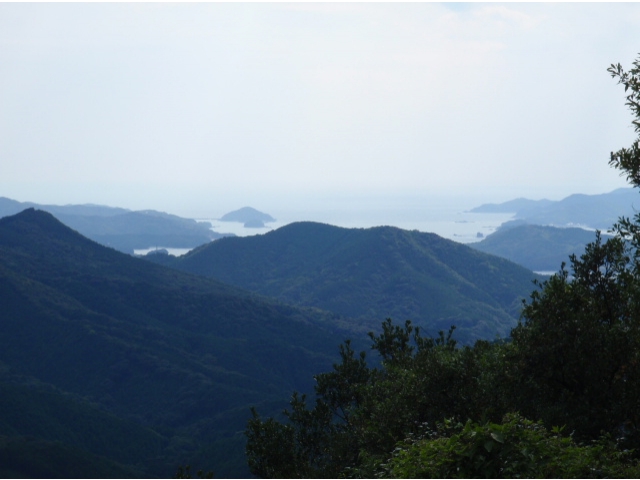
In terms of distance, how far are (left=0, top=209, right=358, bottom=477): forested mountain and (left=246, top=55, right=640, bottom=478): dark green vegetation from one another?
184 feet

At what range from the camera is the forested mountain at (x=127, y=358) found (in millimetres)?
88750

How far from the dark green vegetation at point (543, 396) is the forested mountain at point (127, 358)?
5602cm

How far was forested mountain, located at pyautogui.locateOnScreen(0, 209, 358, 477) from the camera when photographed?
3494 inches

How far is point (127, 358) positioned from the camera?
13000 centimetres

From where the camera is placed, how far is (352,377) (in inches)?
1393

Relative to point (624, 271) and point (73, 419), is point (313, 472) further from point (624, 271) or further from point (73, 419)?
point (73, 419)

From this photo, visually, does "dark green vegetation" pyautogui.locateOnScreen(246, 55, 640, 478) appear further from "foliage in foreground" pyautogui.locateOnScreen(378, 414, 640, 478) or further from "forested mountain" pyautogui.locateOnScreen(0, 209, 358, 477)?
"forested mountain" pyautogui.locateOnScreen(0, 209, 358, 477)

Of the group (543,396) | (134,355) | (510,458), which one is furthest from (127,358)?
(510,458)

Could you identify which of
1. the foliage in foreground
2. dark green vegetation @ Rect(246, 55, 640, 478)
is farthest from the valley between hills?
the foliage in foreground

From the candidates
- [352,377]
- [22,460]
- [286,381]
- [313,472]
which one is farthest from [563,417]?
[286,381]

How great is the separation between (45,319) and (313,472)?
12258 centimetres

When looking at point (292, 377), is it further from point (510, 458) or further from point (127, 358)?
point (510, 458)

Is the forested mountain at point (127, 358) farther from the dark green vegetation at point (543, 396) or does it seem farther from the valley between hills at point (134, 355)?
the dark green vegetation at point (543, 396)

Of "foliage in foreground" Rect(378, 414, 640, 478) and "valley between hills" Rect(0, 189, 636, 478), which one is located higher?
"foliage in foreground" Rect(378, 414, 640, 478)
